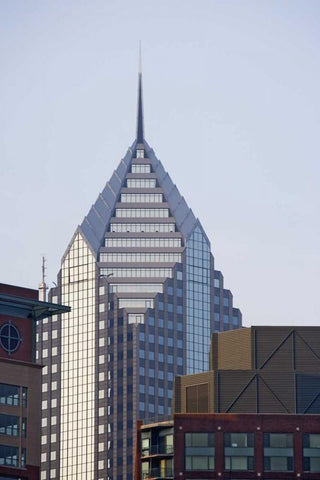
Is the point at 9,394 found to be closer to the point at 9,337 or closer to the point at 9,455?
the point at 9,337

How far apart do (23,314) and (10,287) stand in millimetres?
3093

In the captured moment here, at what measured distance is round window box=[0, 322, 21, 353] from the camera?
195500 millimetres

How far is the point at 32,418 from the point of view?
19538 centimetres

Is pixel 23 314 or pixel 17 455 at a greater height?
pixel 23 314

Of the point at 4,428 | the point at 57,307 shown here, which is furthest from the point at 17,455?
the point at 57,307

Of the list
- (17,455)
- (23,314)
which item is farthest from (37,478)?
(23,314)

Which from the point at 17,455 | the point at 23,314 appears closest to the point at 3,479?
the point at 17,455

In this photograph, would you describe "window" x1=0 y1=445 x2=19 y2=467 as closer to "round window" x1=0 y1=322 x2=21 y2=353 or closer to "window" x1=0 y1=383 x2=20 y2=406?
"window" x1=0 y1=383 x2=20 y2=406

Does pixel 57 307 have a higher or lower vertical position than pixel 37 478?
higher

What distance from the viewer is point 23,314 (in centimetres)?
19788

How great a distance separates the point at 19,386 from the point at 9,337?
502 centimetres

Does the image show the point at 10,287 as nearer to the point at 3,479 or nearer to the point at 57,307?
the point at 57,307

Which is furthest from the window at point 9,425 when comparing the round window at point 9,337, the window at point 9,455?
the round window at point 9,337

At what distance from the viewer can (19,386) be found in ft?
640
